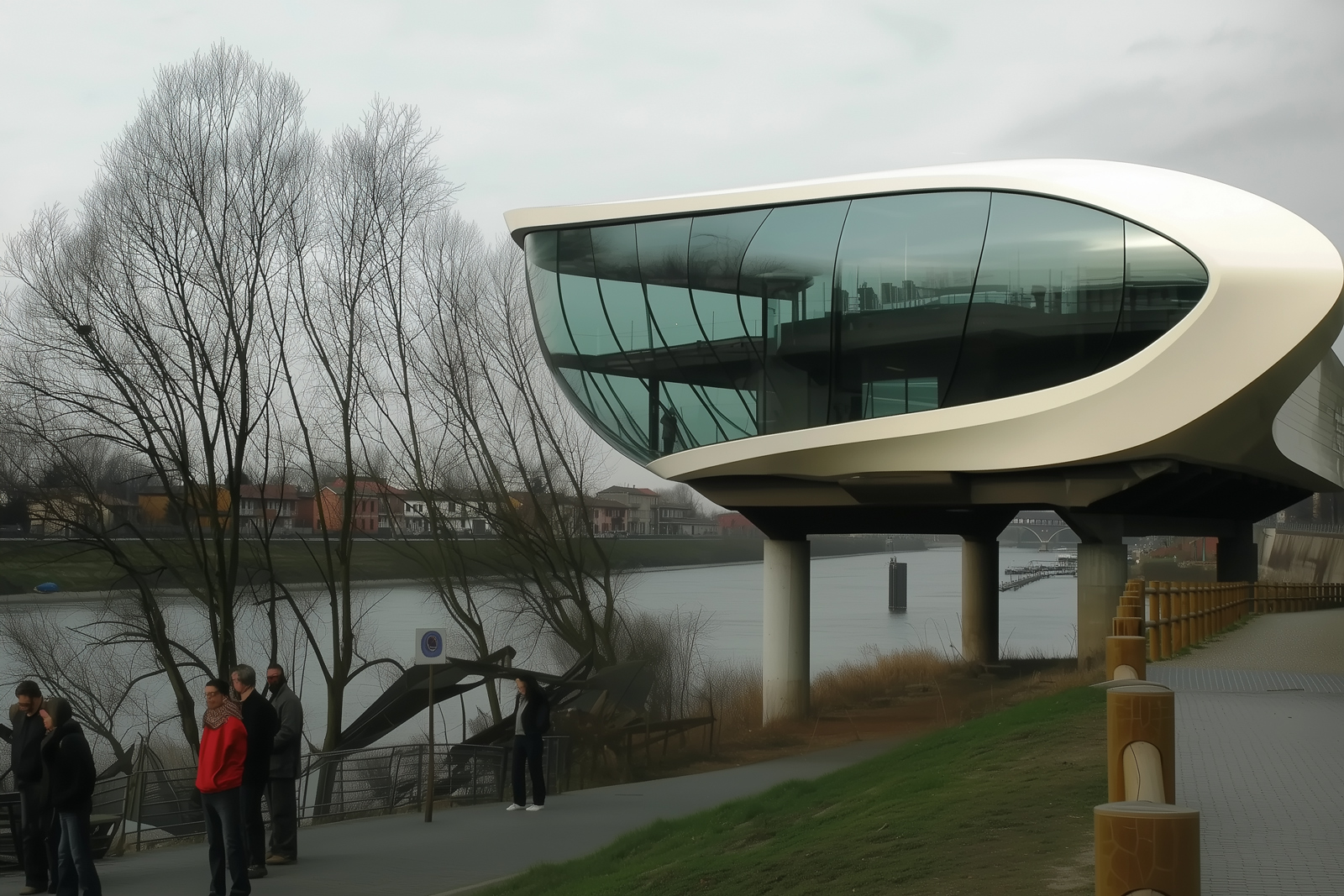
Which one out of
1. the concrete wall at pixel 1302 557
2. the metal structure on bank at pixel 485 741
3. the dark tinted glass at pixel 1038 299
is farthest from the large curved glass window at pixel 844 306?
the concrete wall at pixel 1302 557

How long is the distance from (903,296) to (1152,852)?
70.3 ft

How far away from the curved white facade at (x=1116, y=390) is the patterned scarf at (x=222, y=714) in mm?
16039

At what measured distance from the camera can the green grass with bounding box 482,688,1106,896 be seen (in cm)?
718

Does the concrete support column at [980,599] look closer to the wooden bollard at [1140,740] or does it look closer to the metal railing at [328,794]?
the metal railing at [328,794]

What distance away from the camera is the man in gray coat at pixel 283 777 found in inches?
479

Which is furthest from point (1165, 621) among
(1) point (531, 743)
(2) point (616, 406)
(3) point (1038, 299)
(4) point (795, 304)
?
(2) point (616, 406)

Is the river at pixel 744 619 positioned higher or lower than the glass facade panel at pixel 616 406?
lower

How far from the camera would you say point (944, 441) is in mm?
23734

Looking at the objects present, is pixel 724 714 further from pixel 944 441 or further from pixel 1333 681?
pixel 1333 681

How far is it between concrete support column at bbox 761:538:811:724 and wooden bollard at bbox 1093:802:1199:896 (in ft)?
86.7

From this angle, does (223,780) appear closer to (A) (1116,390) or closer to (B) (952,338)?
(B) (952,338)

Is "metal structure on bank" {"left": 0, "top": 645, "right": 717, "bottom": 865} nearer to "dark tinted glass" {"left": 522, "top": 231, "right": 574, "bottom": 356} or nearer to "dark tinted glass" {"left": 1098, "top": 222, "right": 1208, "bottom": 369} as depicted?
"dark tinted glass" {"left": 522, "top": 231, "right": 574, "bottom": 356}

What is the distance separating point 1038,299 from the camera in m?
23.1

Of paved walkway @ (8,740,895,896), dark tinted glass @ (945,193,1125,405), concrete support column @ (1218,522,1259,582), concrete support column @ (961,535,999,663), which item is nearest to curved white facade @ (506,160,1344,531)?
dark tinted glass @ (945,193,1125,405)
